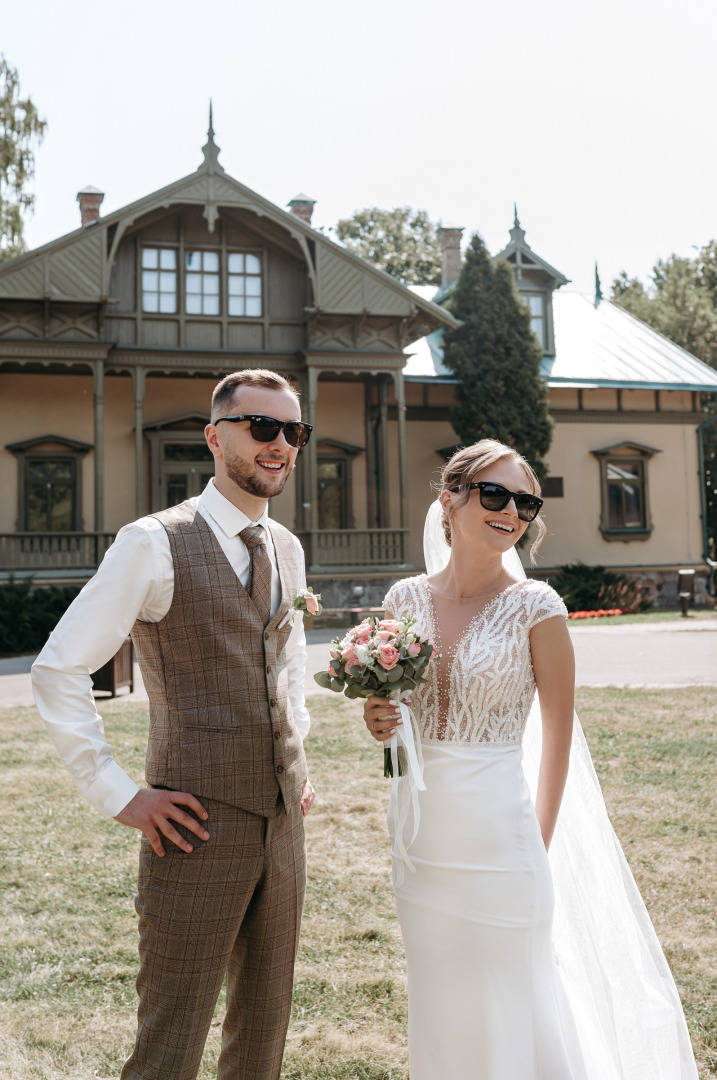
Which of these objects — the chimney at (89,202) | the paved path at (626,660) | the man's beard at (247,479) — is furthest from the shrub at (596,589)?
the man's beard at (247,479)

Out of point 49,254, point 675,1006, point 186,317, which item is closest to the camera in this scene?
point 675,1006

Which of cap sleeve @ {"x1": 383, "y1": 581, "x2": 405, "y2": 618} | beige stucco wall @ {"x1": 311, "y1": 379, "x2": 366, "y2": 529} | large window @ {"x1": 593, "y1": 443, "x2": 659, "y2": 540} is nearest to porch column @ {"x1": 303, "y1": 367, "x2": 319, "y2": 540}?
beige stucco wall @ {"x1": 311, "y1": 379, "x2": 366, "y2": 529}

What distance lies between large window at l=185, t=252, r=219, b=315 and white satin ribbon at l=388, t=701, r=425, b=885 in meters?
17.4

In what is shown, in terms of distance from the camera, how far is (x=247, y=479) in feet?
8.36

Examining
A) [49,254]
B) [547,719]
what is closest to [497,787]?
[547,719]

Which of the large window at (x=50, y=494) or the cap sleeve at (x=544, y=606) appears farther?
the large window at (x=50, y=494)

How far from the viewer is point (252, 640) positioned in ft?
7.89

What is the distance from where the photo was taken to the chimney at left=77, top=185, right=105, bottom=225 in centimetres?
2083

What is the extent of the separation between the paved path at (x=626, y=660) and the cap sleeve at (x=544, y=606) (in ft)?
25.0

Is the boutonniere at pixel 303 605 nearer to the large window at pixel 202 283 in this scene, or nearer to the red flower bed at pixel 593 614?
the red flower bed at pixel 593 614

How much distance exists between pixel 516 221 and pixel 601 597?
9717mm

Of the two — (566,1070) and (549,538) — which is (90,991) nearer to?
(566,1070)

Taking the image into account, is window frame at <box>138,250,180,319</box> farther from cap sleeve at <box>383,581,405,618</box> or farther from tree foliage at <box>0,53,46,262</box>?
cap sleeve at <box>383,581,405,618</box>

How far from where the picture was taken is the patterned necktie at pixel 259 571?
8.06ft
